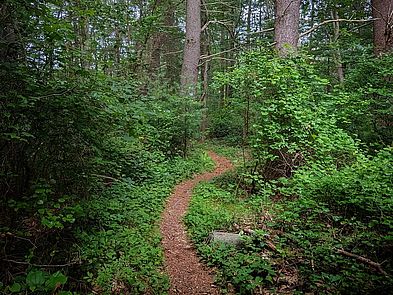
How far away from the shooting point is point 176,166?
9.51 metres

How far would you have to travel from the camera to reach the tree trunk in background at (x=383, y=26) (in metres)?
8.27

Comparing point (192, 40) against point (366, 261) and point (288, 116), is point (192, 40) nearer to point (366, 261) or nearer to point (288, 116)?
point (288, 116)

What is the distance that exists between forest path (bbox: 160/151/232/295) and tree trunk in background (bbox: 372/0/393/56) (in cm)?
707

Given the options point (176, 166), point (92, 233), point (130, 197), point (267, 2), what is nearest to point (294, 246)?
point (92, 233)

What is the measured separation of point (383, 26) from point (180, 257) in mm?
8659

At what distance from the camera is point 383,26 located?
8.46 metres

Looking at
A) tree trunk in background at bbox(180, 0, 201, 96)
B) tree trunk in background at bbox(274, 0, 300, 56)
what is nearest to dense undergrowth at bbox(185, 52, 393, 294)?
tree trunk in background at bbox(274, 0, 300, 56)

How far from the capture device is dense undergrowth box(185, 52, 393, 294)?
12.6 ft

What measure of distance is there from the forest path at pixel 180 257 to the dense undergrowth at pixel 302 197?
197mm

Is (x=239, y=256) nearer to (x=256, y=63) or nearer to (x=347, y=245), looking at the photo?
(x=347, y=245)

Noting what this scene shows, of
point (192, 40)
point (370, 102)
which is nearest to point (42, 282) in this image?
point (370, 102)

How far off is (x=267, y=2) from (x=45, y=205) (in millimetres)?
22417

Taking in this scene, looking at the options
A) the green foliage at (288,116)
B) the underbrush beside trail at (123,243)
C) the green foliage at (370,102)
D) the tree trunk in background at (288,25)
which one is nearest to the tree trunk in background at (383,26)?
the green foliage at (370,102)

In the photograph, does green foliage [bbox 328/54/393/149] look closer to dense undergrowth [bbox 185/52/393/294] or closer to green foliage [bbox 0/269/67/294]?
dense undergrowth [bbox 185/52/393/294]
